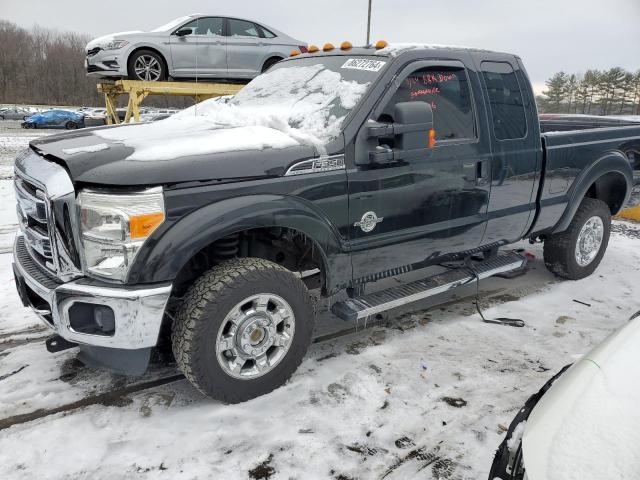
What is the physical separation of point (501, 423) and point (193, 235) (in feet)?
6.51

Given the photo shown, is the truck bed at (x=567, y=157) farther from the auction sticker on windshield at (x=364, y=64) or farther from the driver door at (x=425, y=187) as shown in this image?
the auction sticker on windshield at (x=364, y=64)

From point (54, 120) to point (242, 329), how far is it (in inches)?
1349

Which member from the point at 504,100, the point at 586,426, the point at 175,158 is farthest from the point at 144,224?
the point at 504,100

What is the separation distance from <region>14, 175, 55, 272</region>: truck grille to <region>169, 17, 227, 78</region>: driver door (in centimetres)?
730

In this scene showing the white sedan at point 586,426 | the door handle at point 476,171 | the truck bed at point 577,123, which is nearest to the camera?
the white sedan at point 586,426

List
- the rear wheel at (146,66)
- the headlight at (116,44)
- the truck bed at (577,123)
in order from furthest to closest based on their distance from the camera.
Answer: the rear wheel at (146,66) < the headlight at (116,44) < the truck bed at (577,123)

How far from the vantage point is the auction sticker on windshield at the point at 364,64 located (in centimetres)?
344

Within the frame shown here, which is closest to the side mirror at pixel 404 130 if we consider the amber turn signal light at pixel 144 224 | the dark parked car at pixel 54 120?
the amber turn signal light at pixel 144 224

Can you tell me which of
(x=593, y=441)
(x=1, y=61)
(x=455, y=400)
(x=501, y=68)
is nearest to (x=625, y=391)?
(x=593, y=441)

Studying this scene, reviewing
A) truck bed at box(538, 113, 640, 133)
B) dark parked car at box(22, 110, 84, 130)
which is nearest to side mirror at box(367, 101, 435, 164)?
truck bed at box(538, 113, 640, 133)

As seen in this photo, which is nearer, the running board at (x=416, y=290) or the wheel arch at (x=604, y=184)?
the running board at (x=416, y=290)

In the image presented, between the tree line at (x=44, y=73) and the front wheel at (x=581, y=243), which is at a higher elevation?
the tree line at (x=44, y=73)

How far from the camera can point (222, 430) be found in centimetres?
275

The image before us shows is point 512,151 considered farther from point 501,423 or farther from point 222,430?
point 222,430
